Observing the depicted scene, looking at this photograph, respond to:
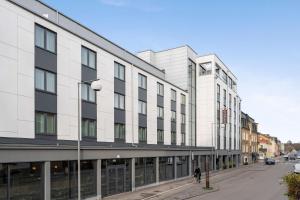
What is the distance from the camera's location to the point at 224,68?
3059 inches

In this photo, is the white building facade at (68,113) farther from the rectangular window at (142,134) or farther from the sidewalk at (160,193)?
the sidewalk at (160,193)

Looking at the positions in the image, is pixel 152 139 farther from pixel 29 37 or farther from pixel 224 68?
pixel 224 68

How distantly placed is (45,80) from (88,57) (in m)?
6.11

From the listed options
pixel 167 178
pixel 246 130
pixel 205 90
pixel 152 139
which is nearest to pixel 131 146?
pixel 152 139

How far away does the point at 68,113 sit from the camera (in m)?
28.9

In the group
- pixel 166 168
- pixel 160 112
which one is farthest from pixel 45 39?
pixel 166 168

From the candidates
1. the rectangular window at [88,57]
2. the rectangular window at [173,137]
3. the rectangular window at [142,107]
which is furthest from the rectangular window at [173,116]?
the rectangular window at [88,57]

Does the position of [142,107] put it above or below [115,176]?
above

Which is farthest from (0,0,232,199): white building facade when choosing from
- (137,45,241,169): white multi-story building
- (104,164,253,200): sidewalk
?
(137,45,241,169): white multi-story building

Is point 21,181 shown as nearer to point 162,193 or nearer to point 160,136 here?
point 162,193

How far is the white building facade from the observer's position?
23.5 metres

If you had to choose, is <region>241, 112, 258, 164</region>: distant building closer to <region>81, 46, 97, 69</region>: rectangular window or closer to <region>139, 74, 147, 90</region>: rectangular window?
<region>139, 74, 147, 90</region>: rectangular window

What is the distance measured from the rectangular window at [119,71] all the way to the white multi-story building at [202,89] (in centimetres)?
2230

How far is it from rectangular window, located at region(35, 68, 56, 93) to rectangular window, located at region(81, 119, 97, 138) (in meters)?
4.58
